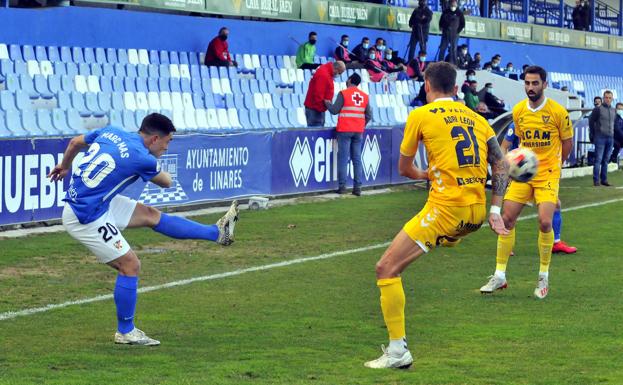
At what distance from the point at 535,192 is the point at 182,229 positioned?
4084 mm

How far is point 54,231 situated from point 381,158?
9667 mm

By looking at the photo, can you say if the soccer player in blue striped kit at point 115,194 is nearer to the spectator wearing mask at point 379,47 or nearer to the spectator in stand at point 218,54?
the spectator in stand at point 218,54

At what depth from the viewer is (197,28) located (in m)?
27.9

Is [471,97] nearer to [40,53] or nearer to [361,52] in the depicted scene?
[361,52]

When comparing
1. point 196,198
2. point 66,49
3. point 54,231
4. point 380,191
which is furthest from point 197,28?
point 54,231

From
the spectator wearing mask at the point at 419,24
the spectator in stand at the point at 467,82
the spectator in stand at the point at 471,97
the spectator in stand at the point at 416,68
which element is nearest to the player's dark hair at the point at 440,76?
the spectator in stand at the point at 471,97

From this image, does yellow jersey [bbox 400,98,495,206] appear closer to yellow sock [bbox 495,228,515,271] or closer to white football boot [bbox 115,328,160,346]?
white football boot [bbox 115,328,160,346]

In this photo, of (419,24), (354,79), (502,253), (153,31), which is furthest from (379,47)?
(502,253)

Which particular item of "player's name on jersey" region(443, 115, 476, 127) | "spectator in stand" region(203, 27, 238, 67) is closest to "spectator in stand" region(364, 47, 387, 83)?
"spectator in stand" region(203, 27, 238, 67)

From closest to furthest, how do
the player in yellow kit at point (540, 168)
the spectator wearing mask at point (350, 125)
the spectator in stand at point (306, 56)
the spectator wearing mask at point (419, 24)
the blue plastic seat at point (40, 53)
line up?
the player in yellow kit at point (540, 168), the spectator wearing mask at point (350, 125), the blue plastic seat at point (40, 53), the spectator in stand at point (306, 56), the spectator wearing mask at point (419, 24)

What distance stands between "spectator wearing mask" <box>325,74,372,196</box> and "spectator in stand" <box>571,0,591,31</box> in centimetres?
3167

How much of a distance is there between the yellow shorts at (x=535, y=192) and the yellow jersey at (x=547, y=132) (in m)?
0.19

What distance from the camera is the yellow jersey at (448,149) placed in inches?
311

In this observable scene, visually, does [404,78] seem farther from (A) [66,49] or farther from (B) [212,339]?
(B) [212,339]
